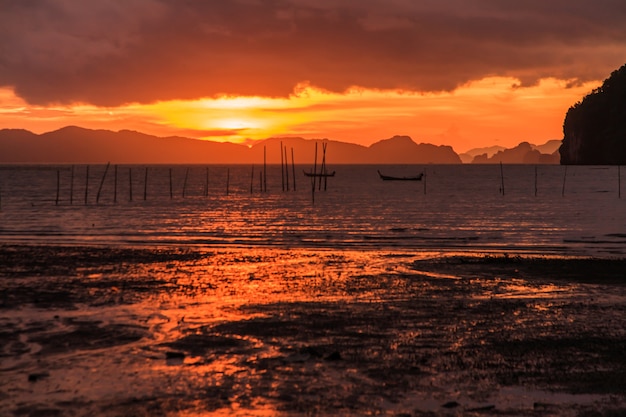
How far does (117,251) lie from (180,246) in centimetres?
445

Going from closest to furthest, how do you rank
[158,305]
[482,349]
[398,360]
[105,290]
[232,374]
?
1. [232,374]
2. [398,360]
3. [482,349]
4. [158,305]
5. [105,290]

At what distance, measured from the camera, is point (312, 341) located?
13.9 metres

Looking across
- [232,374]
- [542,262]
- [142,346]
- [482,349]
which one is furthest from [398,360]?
[542,262]

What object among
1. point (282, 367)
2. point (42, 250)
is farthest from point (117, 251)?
point (282, 367)

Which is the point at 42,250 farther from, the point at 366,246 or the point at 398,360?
the point at 398,360

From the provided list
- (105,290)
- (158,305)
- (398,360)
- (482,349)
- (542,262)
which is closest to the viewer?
(398,360)

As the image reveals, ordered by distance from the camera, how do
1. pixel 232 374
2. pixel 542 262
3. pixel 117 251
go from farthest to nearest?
1. pixel 117 251
2. pixel 542 262
3. pixel 232 374

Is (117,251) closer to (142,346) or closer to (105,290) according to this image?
(105,290)

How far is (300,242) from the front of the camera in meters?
37.2

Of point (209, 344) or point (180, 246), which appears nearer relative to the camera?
point (209, 344)

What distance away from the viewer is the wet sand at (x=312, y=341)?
33.8 feet

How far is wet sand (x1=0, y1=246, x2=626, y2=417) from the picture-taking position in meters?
10.3

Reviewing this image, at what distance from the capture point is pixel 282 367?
1205 cm

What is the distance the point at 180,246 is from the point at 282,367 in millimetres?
23756
